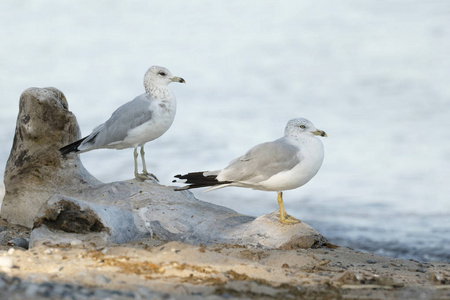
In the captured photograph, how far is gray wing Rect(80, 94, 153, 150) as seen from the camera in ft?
27.0

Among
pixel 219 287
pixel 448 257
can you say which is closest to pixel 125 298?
pixel 219 287

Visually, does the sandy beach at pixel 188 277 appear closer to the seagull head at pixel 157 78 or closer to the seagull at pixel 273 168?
the seagull at pixel 273 168

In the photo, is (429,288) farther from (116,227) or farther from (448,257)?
(448,257)

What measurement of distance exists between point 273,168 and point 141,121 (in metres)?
2.02

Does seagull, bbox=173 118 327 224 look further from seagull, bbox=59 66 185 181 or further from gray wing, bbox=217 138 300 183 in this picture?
seagull, bbox=59 66 185 181

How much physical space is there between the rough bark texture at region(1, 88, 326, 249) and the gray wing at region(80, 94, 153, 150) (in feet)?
0.97

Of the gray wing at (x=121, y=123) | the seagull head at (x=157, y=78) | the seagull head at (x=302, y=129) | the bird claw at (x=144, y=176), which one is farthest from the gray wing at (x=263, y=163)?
the seagull head at (x=157, y=78)

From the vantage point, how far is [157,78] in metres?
8.62

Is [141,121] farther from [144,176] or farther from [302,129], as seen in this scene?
[302,129]

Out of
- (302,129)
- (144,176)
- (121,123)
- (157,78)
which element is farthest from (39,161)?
(302,129)

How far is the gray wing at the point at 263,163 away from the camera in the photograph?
688cm

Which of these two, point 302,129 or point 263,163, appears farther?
point 302,129

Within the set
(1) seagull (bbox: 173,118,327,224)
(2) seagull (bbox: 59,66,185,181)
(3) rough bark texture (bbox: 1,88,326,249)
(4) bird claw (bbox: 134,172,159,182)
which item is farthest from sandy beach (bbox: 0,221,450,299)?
(2) seagull (bbox: 59,66,185,181)

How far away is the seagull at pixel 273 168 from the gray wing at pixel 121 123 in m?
1.33
